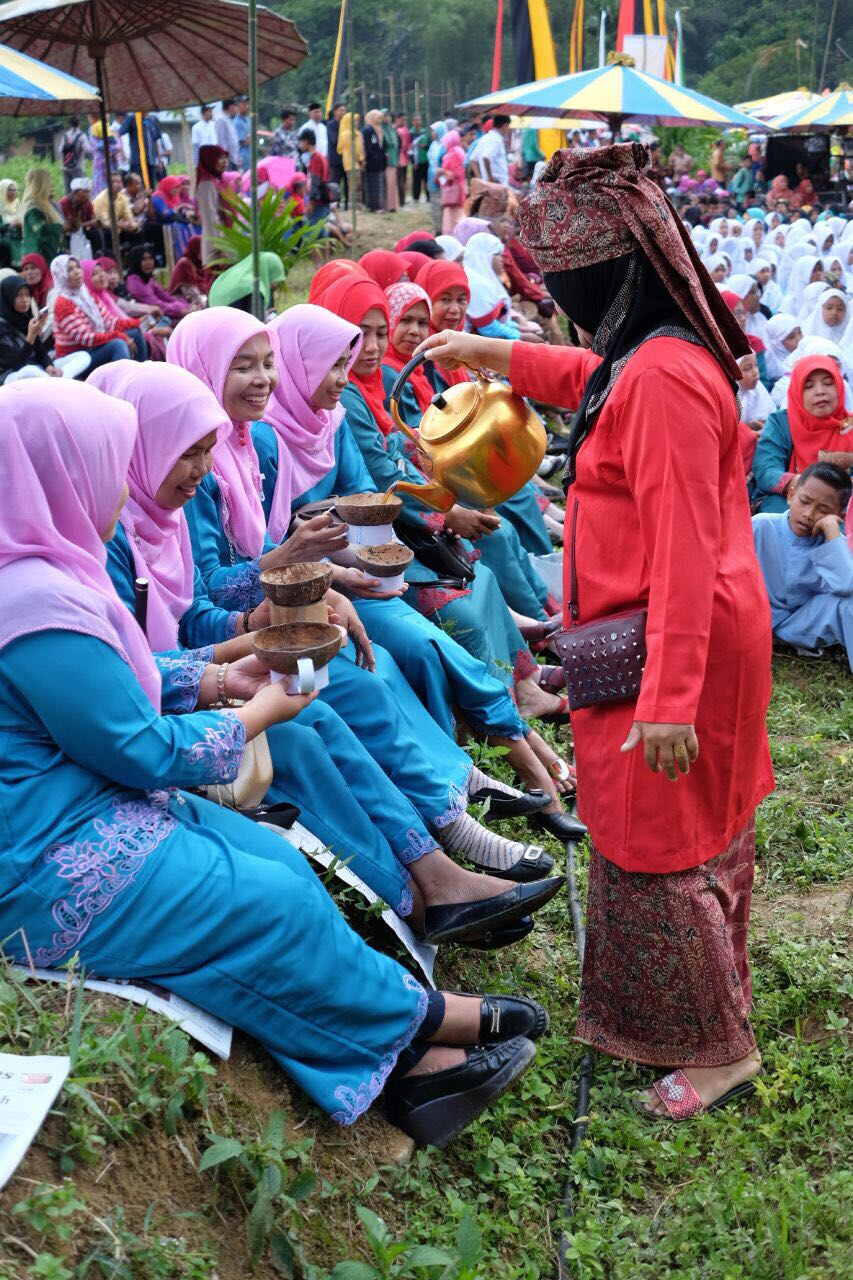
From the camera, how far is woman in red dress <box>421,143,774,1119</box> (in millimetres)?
2287

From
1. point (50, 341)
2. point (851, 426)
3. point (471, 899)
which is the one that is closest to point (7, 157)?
point (50, 341)

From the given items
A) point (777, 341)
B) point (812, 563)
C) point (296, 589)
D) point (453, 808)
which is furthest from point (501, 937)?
point (777, 341)

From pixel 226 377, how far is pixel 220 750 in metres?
1.51

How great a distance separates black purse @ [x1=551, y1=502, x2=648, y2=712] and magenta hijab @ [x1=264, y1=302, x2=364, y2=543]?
4.96 feet

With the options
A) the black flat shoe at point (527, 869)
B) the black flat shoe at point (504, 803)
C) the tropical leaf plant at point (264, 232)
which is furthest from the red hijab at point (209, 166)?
the black flat shoe at point (527, 869)

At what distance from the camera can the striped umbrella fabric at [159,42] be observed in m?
6.86

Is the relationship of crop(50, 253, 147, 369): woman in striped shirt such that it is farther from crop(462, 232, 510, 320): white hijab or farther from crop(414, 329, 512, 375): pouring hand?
crop(414, 329, 512, 375): pouring hand

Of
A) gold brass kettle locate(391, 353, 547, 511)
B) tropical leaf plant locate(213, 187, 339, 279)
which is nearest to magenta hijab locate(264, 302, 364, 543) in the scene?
gold brass kettle locate(391, 353, 547, 511)

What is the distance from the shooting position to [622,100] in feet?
37.3

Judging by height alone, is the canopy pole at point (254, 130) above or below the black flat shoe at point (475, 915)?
above

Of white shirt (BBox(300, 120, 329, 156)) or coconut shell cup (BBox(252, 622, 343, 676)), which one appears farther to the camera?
white shirt (BBox(300, 120, 329, 156))

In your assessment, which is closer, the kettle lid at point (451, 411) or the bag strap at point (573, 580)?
the bag strap at point (573, 580)

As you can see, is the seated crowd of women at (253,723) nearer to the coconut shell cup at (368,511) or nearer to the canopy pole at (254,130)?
the coconut shell cup at (368,511)

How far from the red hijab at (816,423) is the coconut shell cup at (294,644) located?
4.37 meters
